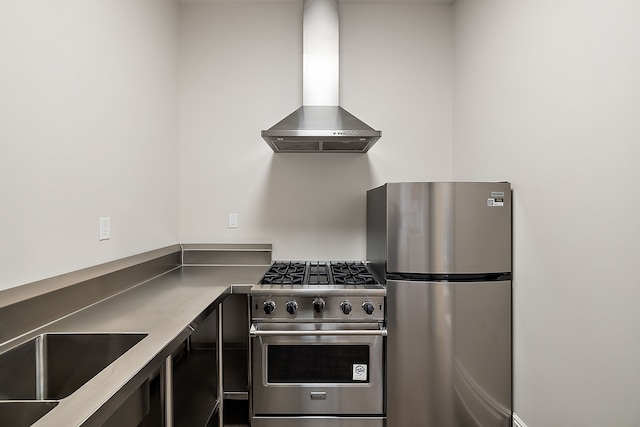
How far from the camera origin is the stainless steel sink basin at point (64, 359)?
102cm

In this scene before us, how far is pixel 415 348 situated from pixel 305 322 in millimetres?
572

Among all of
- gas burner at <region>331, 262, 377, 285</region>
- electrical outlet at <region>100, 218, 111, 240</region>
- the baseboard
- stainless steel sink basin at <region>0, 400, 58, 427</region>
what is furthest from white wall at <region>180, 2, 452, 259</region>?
stainless steel sink basin at <region>0, 400, 58, 427</region>

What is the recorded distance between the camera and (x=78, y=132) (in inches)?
53.5

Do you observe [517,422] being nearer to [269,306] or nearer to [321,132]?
[269,306]

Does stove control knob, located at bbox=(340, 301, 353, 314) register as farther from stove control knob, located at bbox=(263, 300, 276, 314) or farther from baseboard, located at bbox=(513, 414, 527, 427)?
baseboard, located at bbox=(513, 414, 527, 427)

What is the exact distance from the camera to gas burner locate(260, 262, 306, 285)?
1811 millimetres

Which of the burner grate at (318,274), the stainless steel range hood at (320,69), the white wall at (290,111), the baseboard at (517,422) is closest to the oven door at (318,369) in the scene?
the burner grate at (318,274)

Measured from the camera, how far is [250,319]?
67.6 inches

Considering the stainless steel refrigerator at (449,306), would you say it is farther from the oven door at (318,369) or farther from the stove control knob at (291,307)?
the stove control knob at (291,307)

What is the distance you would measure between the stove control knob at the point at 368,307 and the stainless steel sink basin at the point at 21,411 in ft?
4.07

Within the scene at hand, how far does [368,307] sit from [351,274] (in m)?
0.36

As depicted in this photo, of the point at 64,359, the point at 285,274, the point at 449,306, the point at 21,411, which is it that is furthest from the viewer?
the point at 285,274

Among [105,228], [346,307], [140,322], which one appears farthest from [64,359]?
[346,307]

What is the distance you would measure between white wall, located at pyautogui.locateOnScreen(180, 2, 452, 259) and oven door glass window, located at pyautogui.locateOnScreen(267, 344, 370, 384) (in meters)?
0.83
